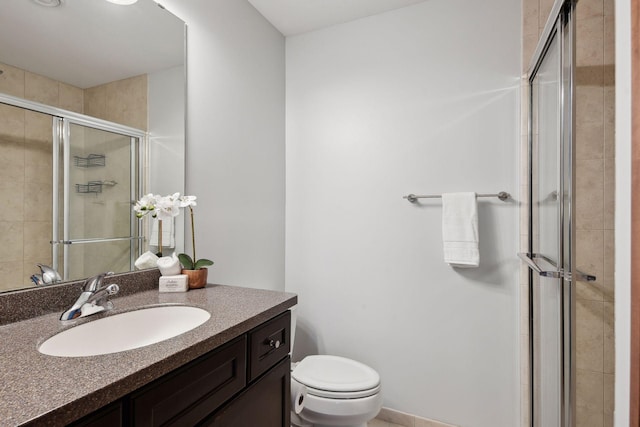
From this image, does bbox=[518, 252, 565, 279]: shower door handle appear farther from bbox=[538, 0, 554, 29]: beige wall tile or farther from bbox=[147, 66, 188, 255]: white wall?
bbox=[147, 66, 188, 255]: white wall

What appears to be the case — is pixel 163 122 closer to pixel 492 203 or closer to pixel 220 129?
pixel 220 129

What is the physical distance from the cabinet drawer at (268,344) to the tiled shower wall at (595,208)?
34.9 inches

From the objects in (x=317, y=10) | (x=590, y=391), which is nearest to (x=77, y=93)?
(x=317, y=10)

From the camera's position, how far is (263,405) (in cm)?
103

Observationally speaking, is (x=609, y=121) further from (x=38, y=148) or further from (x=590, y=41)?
(x=38, y=148)

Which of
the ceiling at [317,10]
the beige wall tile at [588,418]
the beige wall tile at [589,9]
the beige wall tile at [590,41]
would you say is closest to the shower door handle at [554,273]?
the beige wall tile at [588,418]

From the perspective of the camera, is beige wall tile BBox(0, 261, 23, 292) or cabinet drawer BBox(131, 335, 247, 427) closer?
cabinet drawer BBox(131, 335, 247, 427)

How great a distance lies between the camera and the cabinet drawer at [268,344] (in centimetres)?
98

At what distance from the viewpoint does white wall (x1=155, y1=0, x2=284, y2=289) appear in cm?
154

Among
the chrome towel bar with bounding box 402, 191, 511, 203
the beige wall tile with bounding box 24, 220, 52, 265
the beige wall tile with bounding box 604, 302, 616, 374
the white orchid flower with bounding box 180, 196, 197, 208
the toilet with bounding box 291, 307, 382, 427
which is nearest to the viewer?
the beige wall tile with bounding box 604, 302, 616, 374

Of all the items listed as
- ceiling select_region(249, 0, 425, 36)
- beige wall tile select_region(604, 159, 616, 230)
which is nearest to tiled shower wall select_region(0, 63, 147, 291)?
ceiling select_region(249, 0, 425, 36)

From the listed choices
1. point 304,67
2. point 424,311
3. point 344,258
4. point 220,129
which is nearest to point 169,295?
point 220,129

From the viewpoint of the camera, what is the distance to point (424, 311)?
1.82 m

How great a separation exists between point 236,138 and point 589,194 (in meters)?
1.53
